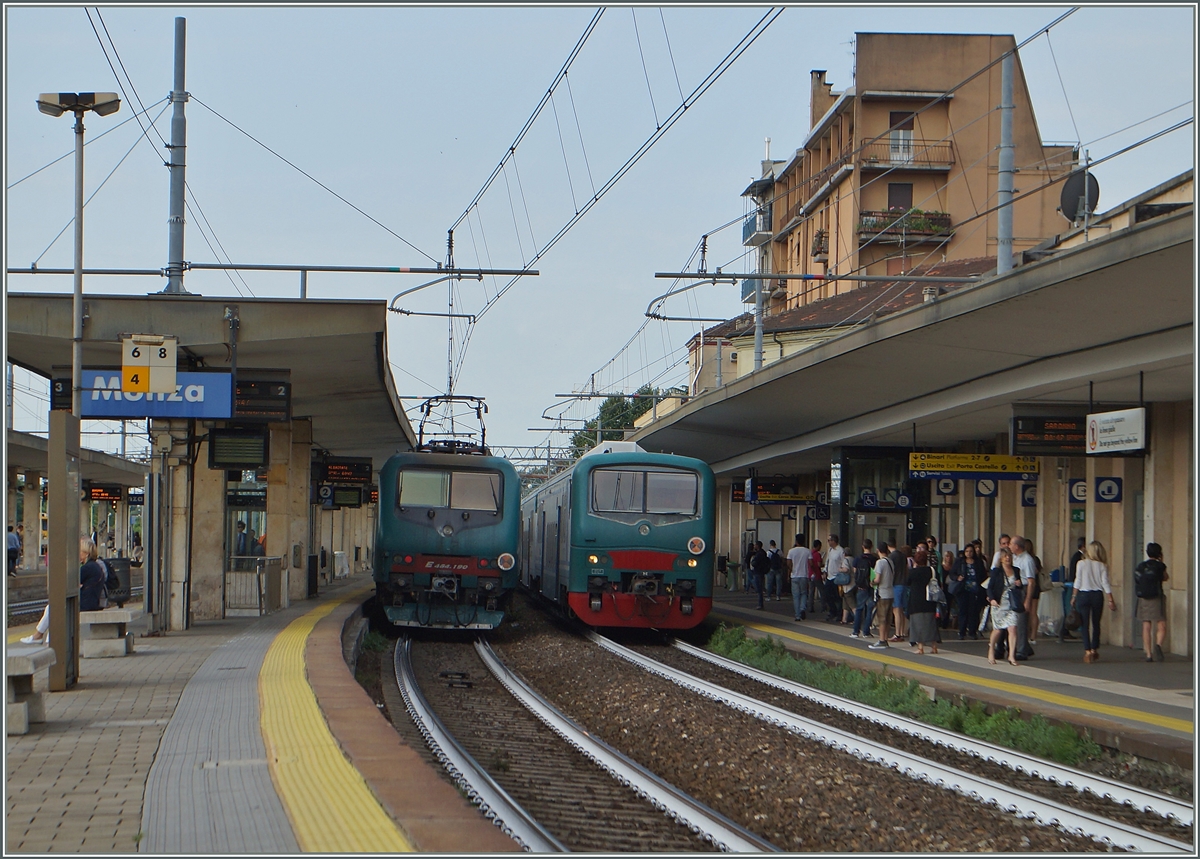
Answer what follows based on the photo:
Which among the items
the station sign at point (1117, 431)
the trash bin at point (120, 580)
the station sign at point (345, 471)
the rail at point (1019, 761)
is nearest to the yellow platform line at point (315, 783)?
the rail at point (1019, 761)

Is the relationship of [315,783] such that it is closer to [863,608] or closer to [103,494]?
[863,608]

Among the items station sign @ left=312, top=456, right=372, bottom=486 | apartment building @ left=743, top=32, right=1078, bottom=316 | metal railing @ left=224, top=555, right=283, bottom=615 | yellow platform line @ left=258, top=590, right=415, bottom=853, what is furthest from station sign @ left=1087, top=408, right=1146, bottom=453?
apartment building @ left=743, top=32, right=1078, bottom=316

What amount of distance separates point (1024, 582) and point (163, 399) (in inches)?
457

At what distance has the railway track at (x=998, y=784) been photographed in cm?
689

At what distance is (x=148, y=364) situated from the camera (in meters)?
14.4

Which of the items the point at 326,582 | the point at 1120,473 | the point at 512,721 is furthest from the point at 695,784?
the point at 326,582

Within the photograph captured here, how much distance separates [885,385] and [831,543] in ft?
11.2

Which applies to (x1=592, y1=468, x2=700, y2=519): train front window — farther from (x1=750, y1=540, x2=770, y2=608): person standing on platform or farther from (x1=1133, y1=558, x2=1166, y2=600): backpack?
(x1=750, y1=540, x2=770, y2=608): person standing on platform

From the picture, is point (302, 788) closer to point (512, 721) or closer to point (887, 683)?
point (512, 721)

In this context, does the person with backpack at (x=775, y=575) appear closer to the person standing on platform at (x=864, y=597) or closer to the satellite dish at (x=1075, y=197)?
the person standing on platform at (x=864, y=597)

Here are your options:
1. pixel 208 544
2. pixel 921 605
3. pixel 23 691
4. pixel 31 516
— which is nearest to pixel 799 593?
pixel 921 605

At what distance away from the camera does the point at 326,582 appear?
36.5 metres

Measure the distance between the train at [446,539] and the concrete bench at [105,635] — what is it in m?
5.64

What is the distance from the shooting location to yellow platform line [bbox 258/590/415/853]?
5.25 m
